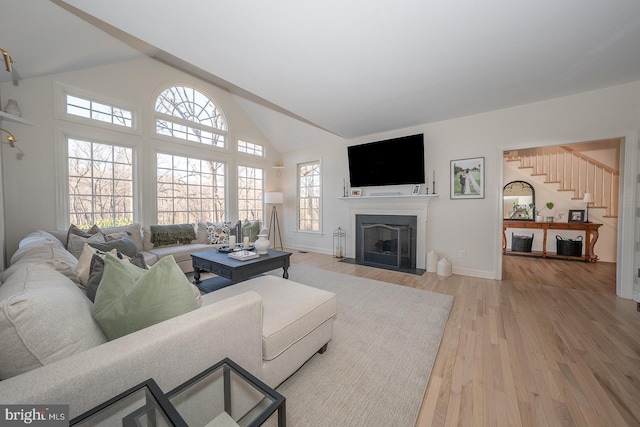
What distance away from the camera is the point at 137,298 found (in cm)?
92

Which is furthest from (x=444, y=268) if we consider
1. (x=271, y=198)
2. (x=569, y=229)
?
(x=271, y=198)

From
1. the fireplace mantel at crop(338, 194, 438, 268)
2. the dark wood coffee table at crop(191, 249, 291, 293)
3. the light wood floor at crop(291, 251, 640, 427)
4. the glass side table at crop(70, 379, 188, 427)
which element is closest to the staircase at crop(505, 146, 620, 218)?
the fireplace mantel at crop(338, 194, 438, 268)

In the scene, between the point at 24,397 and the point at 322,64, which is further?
the point at 322,64

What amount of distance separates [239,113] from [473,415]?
5.80 m

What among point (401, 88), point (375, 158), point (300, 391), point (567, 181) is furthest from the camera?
point (567, 181)

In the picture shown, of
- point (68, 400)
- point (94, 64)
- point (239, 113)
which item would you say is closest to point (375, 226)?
point (239, 113)

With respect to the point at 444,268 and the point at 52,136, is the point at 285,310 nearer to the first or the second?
Answer: the point at 444,268

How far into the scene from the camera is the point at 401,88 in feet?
9.25

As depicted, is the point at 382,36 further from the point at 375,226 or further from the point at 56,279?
the point at 375,226

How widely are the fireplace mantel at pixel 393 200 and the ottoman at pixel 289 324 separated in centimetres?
287

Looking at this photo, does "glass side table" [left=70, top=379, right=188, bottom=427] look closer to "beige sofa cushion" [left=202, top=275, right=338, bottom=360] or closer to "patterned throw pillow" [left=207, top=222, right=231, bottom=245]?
"beige sofa cushion" [left=202, top=275, right=338, bottom=360]

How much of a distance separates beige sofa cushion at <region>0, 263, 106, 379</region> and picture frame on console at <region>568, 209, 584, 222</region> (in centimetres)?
Result: 710

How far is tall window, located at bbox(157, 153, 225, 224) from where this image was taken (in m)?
4.16

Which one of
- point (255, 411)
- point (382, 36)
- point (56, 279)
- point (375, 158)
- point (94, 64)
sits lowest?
point (255, 411)
